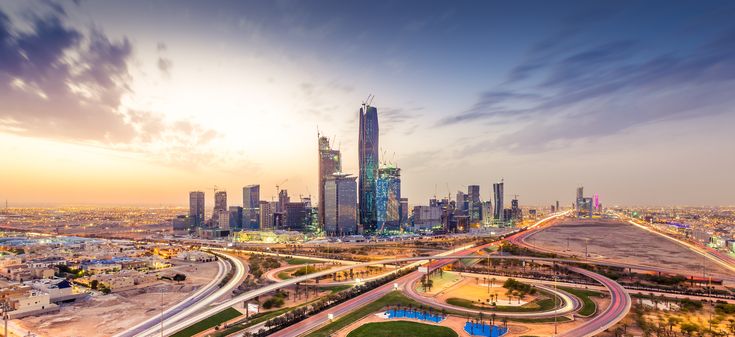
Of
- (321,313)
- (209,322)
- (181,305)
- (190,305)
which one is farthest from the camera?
(181,305)

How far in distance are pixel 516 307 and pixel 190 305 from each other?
5407 centimetres

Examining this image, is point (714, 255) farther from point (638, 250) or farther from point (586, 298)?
point (586, 298)

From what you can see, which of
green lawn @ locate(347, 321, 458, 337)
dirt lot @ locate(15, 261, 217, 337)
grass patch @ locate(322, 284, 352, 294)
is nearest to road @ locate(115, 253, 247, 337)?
dirt lot @ locate(15, 261, 217, 337)

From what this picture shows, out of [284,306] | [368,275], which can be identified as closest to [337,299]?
[284,306]

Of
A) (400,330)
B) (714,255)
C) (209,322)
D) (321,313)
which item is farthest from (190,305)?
(714,255)

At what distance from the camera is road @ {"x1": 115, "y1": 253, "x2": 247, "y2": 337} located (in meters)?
55.3

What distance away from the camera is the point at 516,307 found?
219 ft

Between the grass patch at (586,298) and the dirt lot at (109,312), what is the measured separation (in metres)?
67.2

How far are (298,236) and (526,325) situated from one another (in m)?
148

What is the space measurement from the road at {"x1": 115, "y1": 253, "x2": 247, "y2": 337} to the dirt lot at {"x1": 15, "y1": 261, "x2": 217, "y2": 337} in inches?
95.7

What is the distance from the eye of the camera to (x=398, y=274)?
91562 mm

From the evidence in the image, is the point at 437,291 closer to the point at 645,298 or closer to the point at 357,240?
the point at 645,298

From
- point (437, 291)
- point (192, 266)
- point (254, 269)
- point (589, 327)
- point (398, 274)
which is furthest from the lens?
point (192, 266)

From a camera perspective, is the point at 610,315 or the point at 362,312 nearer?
the point at 610,315
